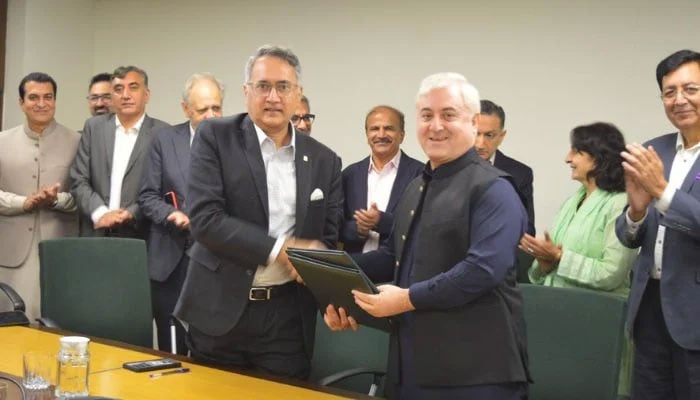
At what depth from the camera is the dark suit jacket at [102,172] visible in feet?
14.5

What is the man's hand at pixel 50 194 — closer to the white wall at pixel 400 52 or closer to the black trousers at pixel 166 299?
the black trousers at pixel 166 299

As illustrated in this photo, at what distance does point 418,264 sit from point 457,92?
0.51 m

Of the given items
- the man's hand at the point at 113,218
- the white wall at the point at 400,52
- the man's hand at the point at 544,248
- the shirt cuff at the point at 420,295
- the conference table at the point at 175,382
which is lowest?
the conference table at the point at 175,382

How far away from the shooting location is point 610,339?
113 inches

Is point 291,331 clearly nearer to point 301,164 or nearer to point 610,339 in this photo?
point 301,164

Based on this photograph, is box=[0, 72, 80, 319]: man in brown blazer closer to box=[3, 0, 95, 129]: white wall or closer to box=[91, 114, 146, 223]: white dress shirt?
box=[91, 114, 146, 223]: white dress shirt

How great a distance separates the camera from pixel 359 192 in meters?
4.28

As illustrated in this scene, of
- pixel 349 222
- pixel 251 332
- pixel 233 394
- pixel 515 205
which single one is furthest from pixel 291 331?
pixel 349 222

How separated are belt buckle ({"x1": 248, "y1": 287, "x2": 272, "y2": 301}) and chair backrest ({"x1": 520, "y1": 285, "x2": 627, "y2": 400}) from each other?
966 mm

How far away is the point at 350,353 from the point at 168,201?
4.83 ft

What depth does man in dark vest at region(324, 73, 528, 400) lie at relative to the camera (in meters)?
2.29

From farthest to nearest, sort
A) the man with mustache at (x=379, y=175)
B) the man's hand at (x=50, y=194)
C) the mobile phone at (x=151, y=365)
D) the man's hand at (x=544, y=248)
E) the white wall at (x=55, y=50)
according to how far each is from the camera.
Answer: the white wall at (x=55, y=50) < the man's hand at (x=50, y=194) < the man with mustache at (x=379, y=175) < the man's hand at (x=544, y=248) < the mobile phone at (x=151, y=365)

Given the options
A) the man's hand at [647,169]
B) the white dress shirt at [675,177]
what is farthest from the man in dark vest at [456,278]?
the white dress shirt at [675,177]

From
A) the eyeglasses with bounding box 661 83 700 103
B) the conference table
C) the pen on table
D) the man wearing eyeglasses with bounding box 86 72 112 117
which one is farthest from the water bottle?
the man wearing eyeglasses with bounding box 86 72 112 117
